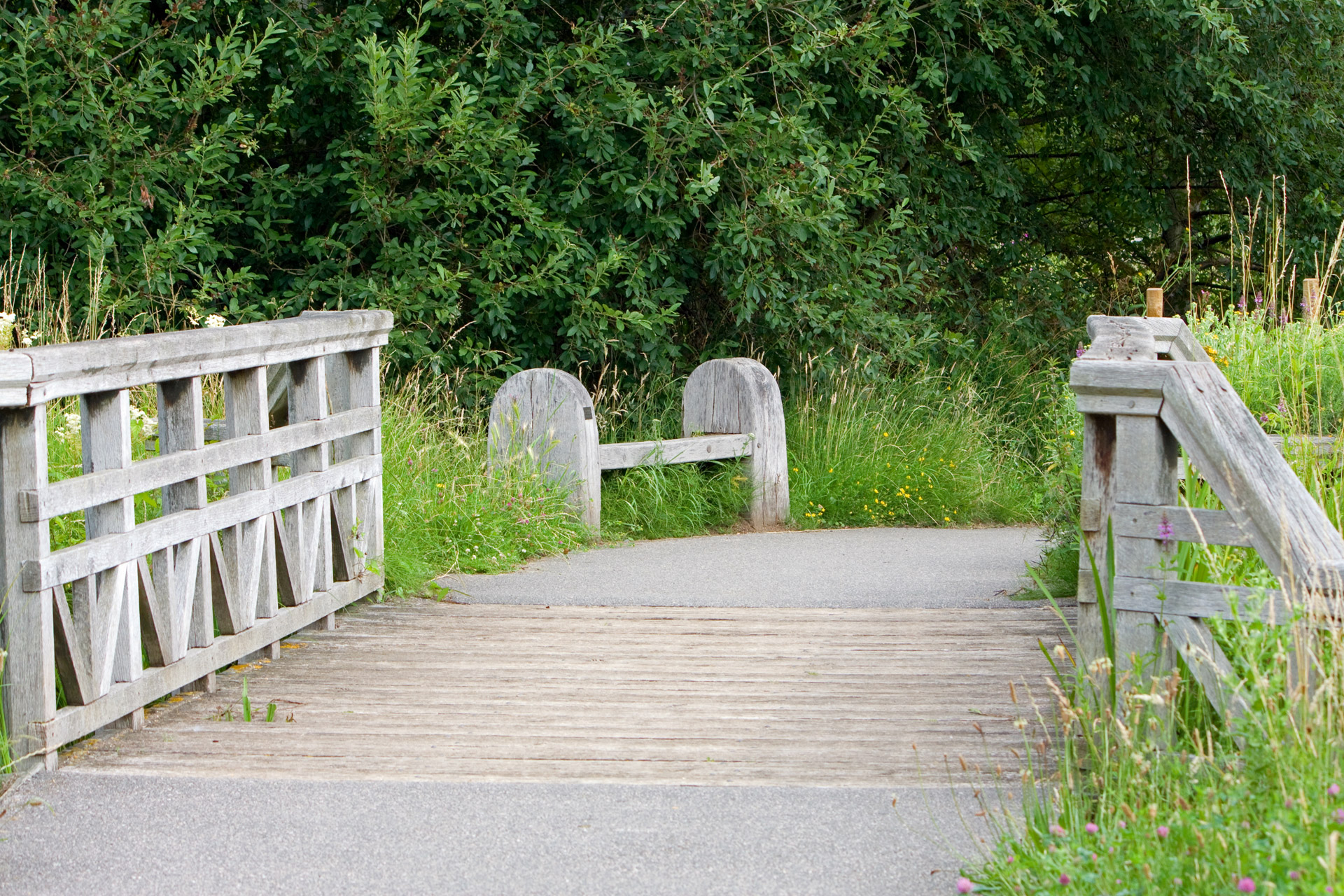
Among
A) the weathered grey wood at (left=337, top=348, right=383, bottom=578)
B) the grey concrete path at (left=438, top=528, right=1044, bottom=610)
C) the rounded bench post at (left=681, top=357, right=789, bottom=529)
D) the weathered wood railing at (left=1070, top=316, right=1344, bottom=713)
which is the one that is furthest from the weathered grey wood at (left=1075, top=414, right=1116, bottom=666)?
the rounded bench post at (left=681, top=357, right=789, bottom=529)

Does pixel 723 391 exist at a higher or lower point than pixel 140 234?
lower

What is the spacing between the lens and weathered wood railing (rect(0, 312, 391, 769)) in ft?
13.4

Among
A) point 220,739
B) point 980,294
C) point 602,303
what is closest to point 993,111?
point 980,294

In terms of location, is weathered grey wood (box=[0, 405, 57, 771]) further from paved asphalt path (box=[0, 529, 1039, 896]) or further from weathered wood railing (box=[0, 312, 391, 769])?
paved asphalt path (box=[0, 529, 1039, 896])

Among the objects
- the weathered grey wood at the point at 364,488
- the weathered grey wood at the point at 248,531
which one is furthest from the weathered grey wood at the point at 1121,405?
the weathered grey wood at the point at 364,488

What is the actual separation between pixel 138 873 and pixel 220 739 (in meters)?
1.09

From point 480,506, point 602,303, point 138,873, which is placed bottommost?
point 138,873

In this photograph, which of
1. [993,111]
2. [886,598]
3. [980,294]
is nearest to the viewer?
[886,598]

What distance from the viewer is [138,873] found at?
11.4ft

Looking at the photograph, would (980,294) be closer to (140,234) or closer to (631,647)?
(140,234)

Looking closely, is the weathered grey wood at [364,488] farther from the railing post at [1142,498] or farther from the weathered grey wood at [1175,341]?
the railing post at [1142,498]

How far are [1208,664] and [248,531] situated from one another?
3421 millimetres

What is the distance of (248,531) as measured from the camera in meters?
5.36

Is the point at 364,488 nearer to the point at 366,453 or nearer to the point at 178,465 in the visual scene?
the point at 366,453
